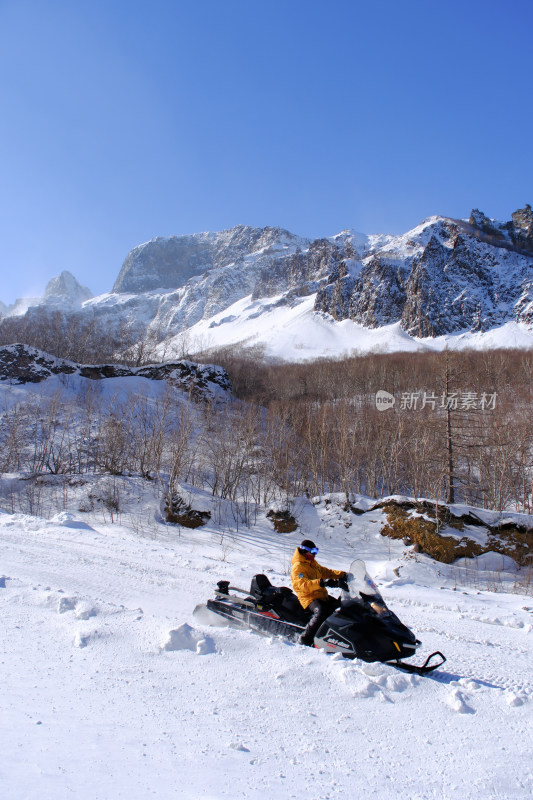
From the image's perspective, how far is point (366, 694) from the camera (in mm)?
3832

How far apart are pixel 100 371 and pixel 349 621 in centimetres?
3696

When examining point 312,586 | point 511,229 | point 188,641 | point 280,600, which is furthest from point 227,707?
point 511,229

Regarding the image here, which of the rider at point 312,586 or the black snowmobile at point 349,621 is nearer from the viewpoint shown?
the black snowmobile at point 349,621

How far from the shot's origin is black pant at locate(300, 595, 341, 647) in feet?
15.6

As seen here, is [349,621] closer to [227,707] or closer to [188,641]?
[227,707]

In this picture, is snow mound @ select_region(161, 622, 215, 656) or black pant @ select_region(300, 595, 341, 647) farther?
black pant @ select_region(300, 595, 341, 647)

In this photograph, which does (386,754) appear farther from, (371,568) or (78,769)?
(371,568)

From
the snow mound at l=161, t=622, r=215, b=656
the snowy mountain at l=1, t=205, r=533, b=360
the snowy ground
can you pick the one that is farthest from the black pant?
the snowy mountain at l=1, t=205, r=533, b=360

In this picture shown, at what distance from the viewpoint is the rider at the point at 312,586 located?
4.79m

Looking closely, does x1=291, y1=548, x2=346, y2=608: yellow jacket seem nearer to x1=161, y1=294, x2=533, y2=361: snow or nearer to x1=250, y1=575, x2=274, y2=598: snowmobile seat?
x1=250, y1=575, x2=274, y2=598: snowmobile seat

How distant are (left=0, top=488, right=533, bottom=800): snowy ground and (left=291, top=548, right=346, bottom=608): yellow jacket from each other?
60 centimetres

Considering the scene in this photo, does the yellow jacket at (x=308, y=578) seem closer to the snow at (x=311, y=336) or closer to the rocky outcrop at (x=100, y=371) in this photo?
the rocky outcrop at (x=100, y=371)

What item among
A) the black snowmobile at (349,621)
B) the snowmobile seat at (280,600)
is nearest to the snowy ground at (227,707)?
the black snowmobile at (349,621)

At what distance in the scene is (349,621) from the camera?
4539 mm
